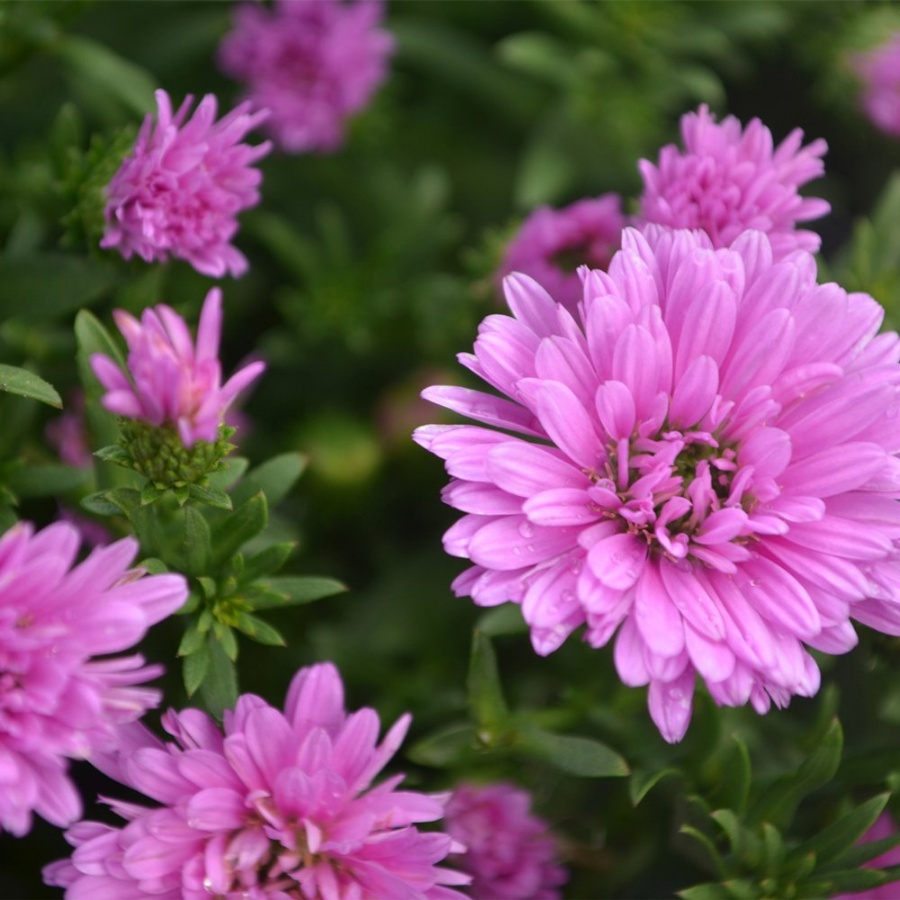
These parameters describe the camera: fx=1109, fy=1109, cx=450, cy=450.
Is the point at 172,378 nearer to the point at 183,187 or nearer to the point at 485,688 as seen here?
the point at 183,187

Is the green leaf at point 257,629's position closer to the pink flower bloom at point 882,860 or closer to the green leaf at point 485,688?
the green leaf at point 485,688

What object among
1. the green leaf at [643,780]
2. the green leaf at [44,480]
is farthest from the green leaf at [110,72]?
the green leaf at [643,780]

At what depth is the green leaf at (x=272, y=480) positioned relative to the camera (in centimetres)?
78

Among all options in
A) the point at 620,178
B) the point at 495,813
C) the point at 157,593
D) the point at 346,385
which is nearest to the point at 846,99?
the point at 620,178

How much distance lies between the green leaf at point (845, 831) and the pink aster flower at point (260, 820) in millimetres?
260

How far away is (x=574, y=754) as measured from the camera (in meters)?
0.77

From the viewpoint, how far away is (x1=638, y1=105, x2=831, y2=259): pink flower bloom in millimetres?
751

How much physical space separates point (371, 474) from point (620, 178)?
48 cm

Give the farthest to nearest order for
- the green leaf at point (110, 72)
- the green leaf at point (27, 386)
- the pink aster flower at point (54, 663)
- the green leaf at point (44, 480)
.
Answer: the green leaf at point (110, 72) < the green leaf at point (44, 480) < the green leaf at point (27, 386) < the pink aster flower at point (54, 663)

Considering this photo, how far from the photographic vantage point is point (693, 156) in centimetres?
76

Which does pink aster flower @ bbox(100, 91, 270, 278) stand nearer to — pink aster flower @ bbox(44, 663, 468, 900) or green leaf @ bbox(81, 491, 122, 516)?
green leaf @ bbox(81, 491, 122, 516)

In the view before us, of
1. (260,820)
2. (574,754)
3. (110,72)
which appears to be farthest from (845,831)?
(110,72)

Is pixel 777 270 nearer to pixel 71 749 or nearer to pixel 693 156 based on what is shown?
pixel 693 156

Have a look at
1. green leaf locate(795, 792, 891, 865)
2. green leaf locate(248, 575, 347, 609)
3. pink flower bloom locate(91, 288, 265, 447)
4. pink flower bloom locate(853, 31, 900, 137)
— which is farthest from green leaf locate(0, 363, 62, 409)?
pink flower bloom locate(853, 31, 900, 137)
